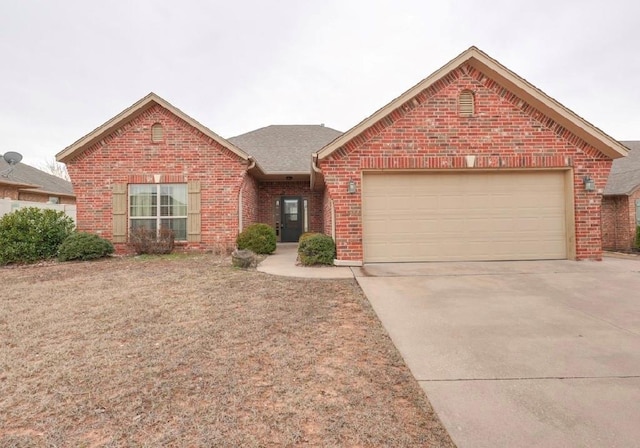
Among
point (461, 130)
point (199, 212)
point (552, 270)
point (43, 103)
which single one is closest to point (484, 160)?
point (461, 130)

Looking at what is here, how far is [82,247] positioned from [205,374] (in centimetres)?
905

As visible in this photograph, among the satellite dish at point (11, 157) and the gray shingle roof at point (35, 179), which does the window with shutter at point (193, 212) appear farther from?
the satellite dish at point (11, 157)

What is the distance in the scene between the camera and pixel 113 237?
10719mm

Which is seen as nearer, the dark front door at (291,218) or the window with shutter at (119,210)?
the window with shutter at (119,210)

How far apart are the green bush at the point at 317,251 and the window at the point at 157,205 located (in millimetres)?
5089

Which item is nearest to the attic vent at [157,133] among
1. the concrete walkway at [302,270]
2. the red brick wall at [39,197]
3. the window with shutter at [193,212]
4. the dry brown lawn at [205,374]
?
the window with shutter at [193,212]

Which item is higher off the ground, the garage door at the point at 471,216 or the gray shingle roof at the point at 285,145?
the gray shingle roof at the point at 285,145

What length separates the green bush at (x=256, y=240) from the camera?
1055cm

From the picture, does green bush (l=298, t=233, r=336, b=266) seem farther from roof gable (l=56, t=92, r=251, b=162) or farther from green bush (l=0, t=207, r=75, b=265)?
green bush (l=0, t=207, r=75, b=265)

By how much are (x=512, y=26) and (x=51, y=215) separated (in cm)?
1734

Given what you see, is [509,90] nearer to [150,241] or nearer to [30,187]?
[150,241]

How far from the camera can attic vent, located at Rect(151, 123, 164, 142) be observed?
10.8 m

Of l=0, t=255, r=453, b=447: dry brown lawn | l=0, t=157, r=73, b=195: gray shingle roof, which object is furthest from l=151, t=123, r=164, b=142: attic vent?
l=0, t=157, r=73, b=195: gray shingle roof

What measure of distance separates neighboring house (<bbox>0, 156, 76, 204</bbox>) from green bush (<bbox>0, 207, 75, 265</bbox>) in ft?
31.0
